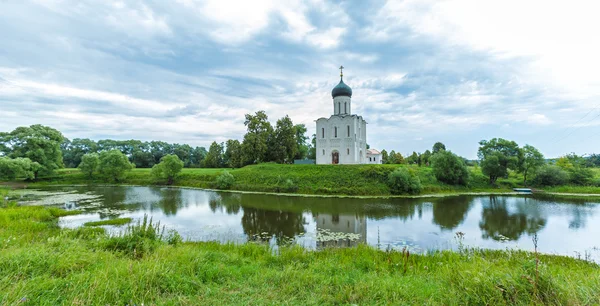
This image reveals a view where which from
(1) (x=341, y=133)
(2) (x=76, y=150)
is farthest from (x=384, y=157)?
(2) (x=76, y=150)

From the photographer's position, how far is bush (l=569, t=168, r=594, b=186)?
95.7ft

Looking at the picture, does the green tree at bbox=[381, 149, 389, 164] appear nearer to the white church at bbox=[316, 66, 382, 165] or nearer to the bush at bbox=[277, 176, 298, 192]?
the white church at bbox=[316, 66, 382, 165]

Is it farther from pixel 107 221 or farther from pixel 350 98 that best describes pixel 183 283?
pixel 350 98

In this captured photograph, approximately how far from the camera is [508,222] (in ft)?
49.1

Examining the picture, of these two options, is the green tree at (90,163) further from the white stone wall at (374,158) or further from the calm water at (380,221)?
the white stone wall at (374,158)

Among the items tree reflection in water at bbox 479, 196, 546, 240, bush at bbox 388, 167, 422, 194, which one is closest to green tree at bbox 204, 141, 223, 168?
bush at bbox 388, 167, 422, 194

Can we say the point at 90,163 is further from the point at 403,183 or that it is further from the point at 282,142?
the point at 403,183

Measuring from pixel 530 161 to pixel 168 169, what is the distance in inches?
1849

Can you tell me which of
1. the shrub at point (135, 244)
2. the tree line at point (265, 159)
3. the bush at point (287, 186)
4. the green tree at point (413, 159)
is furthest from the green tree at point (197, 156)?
the shrub at point (135, 244)

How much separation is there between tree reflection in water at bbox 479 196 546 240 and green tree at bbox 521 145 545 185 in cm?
1560

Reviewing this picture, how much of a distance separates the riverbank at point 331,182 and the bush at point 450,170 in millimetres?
888

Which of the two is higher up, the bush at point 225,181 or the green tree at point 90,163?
the green tree at point 90,163

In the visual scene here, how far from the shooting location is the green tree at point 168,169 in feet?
114

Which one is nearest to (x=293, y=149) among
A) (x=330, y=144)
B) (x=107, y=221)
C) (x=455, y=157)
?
(x=330, y=144)
